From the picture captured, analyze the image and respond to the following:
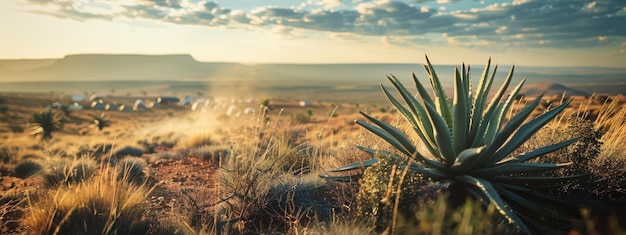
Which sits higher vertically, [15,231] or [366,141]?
[366,141]

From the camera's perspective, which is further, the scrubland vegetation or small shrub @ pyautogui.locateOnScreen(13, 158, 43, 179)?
small shrub @ pyautogui.locateOnScreen(13, 158, 43, 179)

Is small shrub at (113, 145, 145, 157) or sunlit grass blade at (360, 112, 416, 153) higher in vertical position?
sunlit grass blade at (360, 112, 416, 153)

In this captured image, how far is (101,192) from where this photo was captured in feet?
12.9

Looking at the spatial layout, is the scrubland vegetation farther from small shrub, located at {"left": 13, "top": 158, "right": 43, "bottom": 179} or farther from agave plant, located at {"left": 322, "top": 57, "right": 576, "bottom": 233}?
small shrub, located at {"left": 13, "top": 158, "right": 43, "bottom": 179}

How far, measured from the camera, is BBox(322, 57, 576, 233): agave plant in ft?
11.8

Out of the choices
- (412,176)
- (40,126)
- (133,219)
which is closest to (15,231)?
(133,219)

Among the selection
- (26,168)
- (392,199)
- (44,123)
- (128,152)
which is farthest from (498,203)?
(44,123)

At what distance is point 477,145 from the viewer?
158 inches

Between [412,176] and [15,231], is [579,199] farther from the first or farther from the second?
[15,231]

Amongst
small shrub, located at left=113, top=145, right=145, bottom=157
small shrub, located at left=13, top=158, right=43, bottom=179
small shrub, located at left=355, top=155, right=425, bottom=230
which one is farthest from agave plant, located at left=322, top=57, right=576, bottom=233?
small shrub, located at left=113, top=145, right=145, bottom=157

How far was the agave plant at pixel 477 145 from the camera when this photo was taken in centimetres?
361

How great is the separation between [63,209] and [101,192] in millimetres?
345

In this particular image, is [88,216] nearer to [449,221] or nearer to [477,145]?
[449,221]

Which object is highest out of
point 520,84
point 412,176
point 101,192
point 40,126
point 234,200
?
point 520,84
